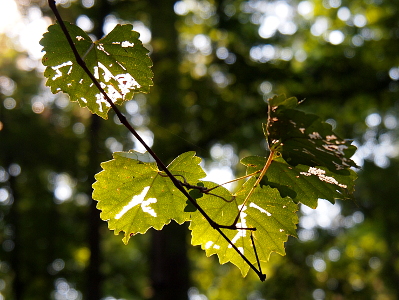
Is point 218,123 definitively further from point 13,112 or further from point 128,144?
point 13,112

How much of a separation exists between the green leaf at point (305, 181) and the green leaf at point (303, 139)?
3.6 inches

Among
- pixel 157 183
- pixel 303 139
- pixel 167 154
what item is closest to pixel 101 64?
pixel 157 183

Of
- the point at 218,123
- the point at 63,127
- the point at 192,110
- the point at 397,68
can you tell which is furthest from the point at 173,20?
the point at 397,68

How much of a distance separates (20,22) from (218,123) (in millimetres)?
4787

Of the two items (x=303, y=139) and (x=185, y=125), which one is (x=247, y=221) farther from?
(x=185, y=125)

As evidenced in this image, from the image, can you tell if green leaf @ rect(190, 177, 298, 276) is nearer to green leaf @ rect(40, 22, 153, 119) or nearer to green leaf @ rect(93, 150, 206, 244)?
green leaf @ rect(93, 150, 206, 244)

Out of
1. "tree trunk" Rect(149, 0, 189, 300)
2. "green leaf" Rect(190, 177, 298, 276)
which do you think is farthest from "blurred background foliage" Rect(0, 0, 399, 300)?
"green leaf" Rect(190, 177, 298, 276)

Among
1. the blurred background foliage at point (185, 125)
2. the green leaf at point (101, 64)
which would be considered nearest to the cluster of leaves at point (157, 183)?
the green leaf at point (101, 64)

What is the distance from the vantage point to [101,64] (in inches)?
37.9

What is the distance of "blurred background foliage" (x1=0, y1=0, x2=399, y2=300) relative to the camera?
6434 mm

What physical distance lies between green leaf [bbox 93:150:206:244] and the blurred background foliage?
12.6 feet

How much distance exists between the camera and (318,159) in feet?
2.56

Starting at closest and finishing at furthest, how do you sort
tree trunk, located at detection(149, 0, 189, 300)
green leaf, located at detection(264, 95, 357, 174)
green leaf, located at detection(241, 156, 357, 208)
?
green leaf, located at detection(264, 95, 357, 174), green leaf, located at detection(241, 156, 357, 208), tree trunk, located at detection(149, 0, 189, 300)

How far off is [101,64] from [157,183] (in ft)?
1.05
